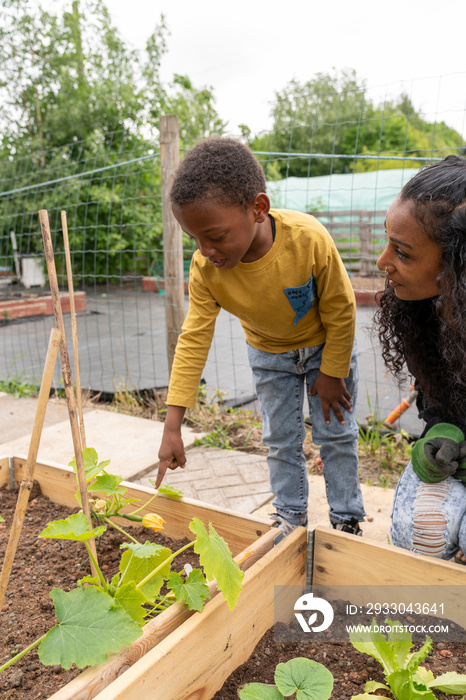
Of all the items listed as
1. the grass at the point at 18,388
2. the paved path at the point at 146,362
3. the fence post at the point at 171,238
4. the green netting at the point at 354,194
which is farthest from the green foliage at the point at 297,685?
the green netting at the point at 354,194

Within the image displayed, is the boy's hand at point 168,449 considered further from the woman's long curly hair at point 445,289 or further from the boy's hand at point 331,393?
the woman's long curly hair at point 445,289

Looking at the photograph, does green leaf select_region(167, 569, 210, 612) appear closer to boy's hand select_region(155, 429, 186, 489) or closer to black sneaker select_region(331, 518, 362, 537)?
boy's hand select_region(155, 429, 186, 489)

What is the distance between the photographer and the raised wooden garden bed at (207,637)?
93cm

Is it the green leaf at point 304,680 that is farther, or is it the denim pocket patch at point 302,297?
the denim pocket patch at point 302,297

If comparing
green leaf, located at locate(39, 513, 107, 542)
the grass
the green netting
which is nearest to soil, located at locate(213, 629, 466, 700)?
green leaf, located at locate(39, 513, 107, 542)

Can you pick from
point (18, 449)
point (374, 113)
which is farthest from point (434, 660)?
point (374, 113)

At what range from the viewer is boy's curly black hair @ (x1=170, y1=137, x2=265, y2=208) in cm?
145

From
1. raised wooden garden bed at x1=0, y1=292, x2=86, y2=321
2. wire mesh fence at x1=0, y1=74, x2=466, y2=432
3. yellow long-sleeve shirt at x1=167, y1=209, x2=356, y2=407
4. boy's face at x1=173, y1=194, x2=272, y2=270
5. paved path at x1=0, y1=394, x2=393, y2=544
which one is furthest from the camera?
raised wooden garden bed at x1=0, y1=292, x2=86, y2=321

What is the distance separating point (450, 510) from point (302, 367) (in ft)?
2.09

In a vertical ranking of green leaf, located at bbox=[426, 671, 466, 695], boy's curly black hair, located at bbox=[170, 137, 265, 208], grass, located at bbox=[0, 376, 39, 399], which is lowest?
grass, located at bbox=[0, 376, 39, 399]

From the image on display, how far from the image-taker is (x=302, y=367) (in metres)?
1.85

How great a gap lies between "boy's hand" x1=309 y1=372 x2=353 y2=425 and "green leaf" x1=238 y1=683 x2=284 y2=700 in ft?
2.90

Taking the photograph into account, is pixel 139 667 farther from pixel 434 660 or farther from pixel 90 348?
pixel 90 348

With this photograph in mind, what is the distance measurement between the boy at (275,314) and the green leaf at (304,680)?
737 millimetres
